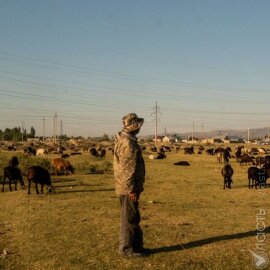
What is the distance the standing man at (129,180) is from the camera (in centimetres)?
872

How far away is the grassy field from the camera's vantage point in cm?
861

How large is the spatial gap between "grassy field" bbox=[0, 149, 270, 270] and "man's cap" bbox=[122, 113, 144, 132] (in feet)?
8.11

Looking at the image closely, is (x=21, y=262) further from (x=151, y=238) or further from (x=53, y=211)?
(x=53, y=211)

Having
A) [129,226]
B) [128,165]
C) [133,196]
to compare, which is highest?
[128,165]

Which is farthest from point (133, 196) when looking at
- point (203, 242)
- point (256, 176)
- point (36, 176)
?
point (256, 176)

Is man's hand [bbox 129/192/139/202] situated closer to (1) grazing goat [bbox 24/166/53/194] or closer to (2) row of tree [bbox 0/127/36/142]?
(1) grazing goat [bbox 24/166/53/194]

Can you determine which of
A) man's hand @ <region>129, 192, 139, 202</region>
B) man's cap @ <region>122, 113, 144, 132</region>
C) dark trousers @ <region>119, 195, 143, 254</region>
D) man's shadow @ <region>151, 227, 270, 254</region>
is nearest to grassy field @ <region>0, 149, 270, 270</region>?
man's shadow @ <region>151, 227, 270, 254</region>

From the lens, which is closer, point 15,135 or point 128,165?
point 128,165

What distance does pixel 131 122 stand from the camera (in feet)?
29.3

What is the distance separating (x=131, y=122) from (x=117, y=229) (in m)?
3.52

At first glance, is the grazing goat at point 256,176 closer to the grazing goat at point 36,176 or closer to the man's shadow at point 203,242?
the grazing goat at point 36,176

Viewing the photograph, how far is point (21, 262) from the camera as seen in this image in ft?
28.5

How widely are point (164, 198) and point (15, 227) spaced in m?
7.01

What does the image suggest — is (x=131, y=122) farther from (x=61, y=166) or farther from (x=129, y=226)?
(x=61, y=166)
